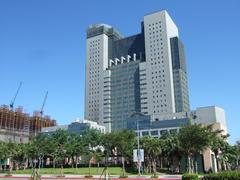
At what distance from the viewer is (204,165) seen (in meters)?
73.6

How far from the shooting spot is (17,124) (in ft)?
587

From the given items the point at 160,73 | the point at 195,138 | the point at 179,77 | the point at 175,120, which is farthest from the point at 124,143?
the point at 160,73

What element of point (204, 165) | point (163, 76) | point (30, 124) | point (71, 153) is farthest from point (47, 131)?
point (204, 165)

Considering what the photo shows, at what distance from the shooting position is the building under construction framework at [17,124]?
6624 inches

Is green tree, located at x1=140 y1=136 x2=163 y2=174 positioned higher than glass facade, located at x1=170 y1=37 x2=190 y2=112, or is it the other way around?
glass facade, located at x1=170 y1=37 x2=190 y2=112

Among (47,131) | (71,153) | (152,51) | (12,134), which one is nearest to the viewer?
(71,153)

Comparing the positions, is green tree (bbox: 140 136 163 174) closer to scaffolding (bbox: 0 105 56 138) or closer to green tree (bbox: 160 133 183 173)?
green tree (bbox: 160 133 183 173)

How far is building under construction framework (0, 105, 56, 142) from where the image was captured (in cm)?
16825

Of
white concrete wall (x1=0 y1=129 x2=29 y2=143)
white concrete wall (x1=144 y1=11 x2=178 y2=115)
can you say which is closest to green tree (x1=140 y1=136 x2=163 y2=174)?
white concrete wall (x1=0 y1=129 x2=29 y2=143)

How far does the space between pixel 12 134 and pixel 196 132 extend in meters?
134

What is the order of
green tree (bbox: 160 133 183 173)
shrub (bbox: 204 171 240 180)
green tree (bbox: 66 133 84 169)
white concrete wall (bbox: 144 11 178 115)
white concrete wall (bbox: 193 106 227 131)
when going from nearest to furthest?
shrub (bbox: 204 171 240 180) < green tree (bbox: 160 133 183 173) < green tree (bbox: 66 133 84 169) < white concrete wall (bbox: 193 106 227 131) < white concrete wall (bbox: 144 11 178 115)

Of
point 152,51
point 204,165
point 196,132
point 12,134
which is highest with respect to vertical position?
point 152,51

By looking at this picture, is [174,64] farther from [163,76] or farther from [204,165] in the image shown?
[204,165]

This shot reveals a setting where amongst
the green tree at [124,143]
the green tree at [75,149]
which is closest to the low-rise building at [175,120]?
the green tree at [75,149]
